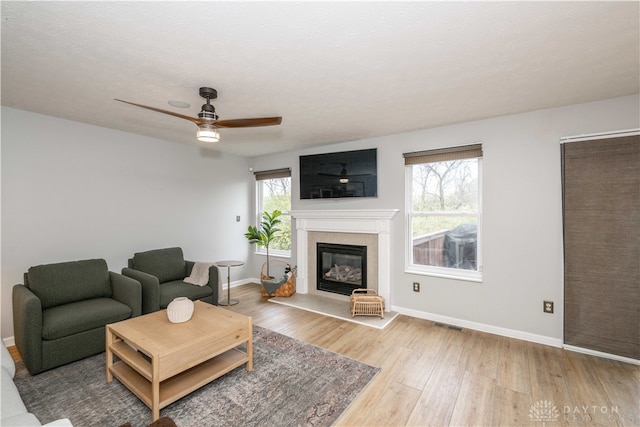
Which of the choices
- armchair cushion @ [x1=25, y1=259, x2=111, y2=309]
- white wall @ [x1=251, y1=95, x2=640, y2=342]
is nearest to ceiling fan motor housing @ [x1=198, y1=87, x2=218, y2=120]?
armchair cushion @ [x1=25, y1=259, x2=111, y2=309]

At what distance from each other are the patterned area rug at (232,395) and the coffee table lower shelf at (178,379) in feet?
0.33

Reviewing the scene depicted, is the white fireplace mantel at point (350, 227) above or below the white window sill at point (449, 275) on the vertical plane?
above

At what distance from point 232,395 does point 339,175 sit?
3069 mm

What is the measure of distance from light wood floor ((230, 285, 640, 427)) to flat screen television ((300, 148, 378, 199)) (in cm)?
190

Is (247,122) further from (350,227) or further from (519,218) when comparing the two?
(519,218)

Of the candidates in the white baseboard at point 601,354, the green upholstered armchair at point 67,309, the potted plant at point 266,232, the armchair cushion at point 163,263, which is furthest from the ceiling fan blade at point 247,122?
the white baseboard at point 601,354

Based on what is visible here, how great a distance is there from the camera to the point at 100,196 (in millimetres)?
3604

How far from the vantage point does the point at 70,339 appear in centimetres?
256

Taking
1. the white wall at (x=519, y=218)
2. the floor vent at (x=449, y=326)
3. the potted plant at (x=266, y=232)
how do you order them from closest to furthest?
the white wall at (x=519, y=218)
the floor vent at (x=449, y=326)
the potted plant at (x=266, y=232)

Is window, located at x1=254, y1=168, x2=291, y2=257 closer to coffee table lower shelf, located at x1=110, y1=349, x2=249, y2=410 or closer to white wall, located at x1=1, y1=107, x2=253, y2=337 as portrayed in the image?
white wall, located at x1=1, y1=107, x2=253, y2=337

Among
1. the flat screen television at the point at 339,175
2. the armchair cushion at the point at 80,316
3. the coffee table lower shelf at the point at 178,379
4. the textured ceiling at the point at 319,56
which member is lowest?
the coffee table lower shelf at the point at 178,379

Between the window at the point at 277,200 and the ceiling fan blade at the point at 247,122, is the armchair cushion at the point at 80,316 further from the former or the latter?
the window at the point at 277,200

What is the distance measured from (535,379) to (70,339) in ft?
13.3

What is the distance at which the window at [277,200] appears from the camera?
5227 millimetres
